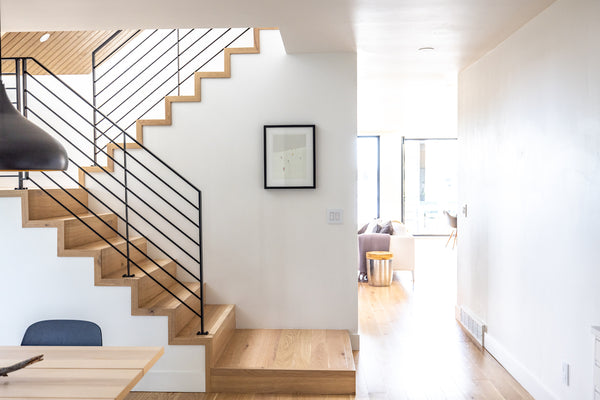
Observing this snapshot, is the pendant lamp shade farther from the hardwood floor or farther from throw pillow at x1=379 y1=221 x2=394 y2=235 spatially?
throw pillow at x1=379 y1=221 x2=394 y2=235

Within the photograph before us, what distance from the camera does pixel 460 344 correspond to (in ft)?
14.2

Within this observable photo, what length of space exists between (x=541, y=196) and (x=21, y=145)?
290 centimetres

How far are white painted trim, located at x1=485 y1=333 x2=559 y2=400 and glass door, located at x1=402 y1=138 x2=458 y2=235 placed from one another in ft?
25.9

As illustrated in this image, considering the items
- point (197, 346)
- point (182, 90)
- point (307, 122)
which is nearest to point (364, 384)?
point (197, 346)

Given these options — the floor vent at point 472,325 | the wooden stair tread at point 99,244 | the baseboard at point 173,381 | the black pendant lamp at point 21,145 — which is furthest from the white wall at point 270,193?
the black pendant lamp at point 21,145

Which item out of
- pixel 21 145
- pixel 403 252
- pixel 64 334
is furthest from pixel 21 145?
pixel 403 252

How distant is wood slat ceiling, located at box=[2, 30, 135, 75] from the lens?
16.2 ft

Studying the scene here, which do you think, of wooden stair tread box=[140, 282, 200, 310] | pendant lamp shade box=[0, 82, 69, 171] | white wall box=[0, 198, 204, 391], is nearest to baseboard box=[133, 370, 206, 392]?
white wall box=[0, 198, 204, 391]

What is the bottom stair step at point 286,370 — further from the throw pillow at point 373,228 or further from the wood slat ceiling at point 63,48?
the throw pillow at point 373,228

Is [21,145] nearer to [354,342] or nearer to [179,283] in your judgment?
[179,283]

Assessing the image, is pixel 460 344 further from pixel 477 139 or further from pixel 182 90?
pixel 182 90

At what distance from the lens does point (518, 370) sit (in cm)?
350

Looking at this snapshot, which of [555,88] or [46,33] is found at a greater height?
[46,33]

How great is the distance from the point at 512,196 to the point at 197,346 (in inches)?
98.9
